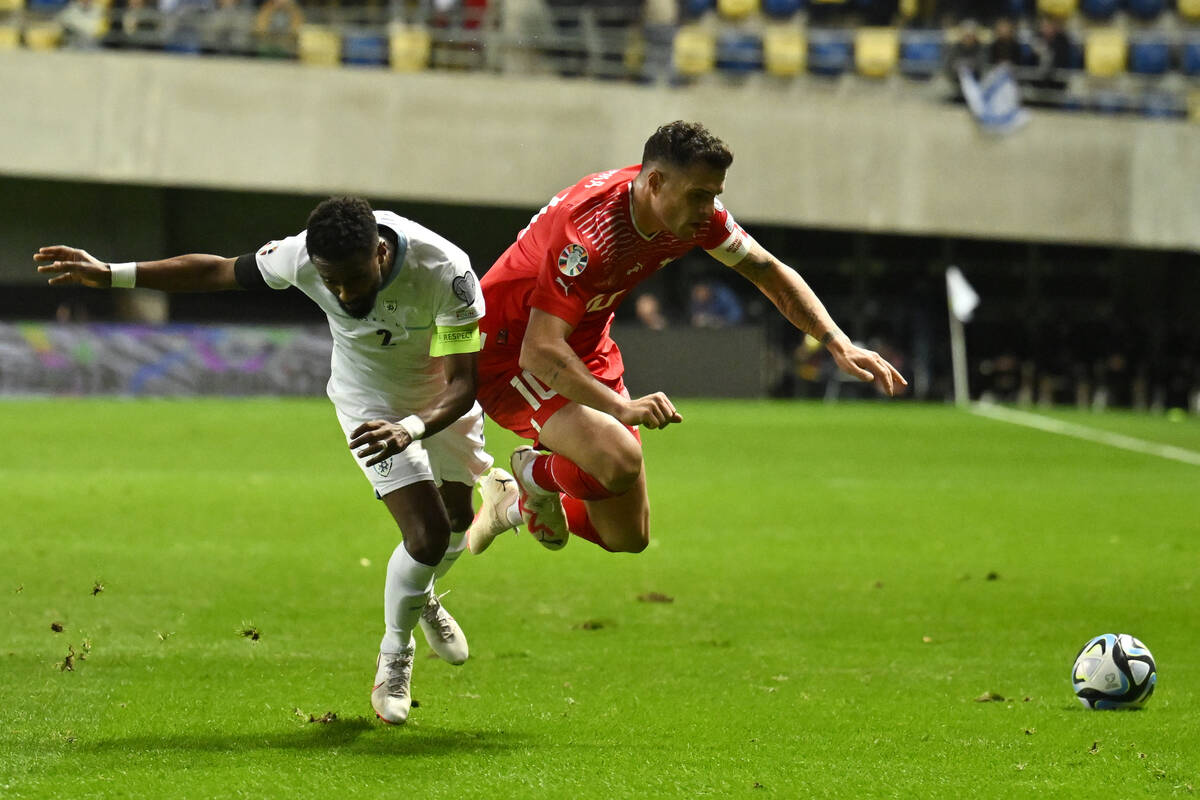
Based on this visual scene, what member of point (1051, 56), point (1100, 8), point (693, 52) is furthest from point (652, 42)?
point (1100, 8)

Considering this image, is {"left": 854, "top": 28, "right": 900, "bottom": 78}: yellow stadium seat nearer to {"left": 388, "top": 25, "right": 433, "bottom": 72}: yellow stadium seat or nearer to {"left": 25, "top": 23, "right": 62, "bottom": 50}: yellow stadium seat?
{"left": 388, "top": 25, "right": 433, "bottom": 72}: yellow stadium seat

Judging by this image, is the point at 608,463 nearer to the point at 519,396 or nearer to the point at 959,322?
the point at 519,396

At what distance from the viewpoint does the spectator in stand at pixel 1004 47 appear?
2769 cm

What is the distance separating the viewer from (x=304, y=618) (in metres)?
8.25

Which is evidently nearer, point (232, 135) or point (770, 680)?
point (770, 680)

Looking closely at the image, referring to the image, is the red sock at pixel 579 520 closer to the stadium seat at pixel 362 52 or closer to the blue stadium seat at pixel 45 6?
the stadium seat at pixel 362 52

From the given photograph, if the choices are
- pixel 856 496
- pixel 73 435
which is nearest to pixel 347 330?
pixel 856 496

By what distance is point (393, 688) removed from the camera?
5836mm

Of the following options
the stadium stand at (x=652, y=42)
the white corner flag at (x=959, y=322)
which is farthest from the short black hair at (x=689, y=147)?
the stadium stand at (x=652, y=42)

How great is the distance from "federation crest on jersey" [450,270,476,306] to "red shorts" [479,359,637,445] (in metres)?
1.17

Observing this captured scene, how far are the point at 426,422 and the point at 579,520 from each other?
198 centimetres

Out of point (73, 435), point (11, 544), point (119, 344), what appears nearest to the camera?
A: point (11, 544)

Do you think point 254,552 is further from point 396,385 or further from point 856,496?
point 856,496

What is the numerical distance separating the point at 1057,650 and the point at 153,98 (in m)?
24.2
